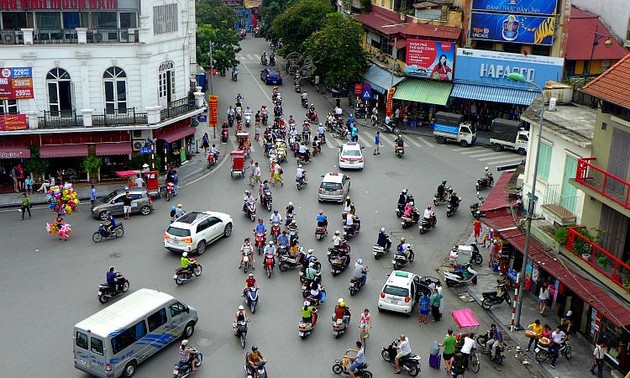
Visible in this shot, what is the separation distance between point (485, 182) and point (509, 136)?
31.3 ft

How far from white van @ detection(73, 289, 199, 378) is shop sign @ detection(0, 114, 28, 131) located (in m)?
20.4

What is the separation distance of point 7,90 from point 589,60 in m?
40.7

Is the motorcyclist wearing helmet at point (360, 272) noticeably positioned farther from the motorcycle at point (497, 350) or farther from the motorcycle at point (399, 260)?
the motorcycle at point (497, 350)

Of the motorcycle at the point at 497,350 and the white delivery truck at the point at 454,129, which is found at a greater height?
the white delivery truck at the point at 454,129

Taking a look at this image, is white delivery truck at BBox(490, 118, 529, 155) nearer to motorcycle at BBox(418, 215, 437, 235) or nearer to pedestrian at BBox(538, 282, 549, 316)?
motorcycle at BBox(418, 215, 437, 235)

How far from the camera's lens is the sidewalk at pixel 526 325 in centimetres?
2625

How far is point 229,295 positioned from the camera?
31.1 m

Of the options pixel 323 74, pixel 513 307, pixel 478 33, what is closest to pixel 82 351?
pixel 513 307

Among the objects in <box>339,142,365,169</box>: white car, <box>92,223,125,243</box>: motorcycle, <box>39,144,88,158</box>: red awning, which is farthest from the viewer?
<box>339,142,365,169</box>: white car

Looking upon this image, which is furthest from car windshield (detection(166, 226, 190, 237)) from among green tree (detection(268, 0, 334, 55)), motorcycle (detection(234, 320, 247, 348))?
green tree (detection(268, 0, 334, 55))

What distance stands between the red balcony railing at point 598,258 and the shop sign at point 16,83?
31209mm

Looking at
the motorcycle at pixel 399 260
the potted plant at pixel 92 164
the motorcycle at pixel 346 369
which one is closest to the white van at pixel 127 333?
the motorcycle at pixel 346 369

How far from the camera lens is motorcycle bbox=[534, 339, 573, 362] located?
86.8ft

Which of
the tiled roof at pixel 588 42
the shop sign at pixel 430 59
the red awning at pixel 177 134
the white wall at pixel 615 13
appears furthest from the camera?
the shop sign at pixel 430 59
